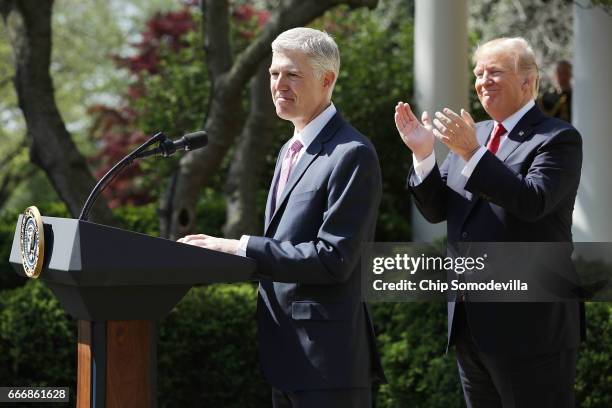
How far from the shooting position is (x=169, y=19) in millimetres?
16781

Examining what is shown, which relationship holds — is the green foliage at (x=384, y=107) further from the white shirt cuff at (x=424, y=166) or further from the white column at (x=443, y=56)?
the white shirt cuff at (x=424, y=166)

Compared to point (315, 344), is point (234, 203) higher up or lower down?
higher up

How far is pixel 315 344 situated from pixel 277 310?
0.61 feet

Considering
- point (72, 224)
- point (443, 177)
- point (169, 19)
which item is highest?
point (169, 19)

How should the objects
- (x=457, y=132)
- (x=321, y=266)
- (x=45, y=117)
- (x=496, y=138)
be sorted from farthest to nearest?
1. (x=45, y=117)
2. (x=496, y=138)
3. (x=457, y=132)
4. (x=321, y=266)

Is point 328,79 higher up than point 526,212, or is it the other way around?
point 328,79

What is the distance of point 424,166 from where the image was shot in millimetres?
3516

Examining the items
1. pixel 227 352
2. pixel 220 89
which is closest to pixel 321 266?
pixel 227 352

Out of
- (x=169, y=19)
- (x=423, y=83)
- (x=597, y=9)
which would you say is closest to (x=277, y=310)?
(x=597, y=9)

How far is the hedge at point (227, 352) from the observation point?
5344mm

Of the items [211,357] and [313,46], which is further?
[211,357]

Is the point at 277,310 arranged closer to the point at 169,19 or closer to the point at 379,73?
the point at 379,73

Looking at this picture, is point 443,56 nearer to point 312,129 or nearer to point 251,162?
point 251,162

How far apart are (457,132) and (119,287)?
1.29 metres
